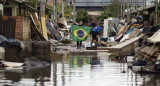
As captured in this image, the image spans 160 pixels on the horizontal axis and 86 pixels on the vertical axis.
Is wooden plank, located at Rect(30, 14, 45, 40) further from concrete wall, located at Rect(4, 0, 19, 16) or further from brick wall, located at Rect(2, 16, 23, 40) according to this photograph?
concrete wall, located at Rect(4, 0, 19, 16)

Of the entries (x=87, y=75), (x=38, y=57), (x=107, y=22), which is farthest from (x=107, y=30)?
(x=87, y=75)

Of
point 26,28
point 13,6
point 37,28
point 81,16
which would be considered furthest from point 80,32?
point 81,16

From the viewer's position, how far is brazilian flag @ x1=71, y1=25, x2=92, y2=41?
31141 millimetres

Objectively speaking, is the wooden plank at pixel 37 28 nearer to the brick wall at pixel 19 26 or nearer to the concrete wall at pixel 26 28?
the concrete wall at pixel 26 28

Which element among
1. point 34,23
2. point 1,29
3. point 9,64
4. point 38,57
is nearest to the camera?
point 9,64

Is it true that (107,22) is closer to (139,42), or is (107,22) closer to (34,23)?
(34,23)

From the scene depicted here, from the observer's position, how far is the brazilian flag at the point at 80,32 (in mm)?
31141

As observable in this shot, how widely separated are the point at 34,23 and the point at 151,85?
65.4 ft

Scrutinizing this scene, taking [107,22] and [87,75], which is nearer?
[87,75]

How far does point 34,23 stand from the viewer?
1243 inches

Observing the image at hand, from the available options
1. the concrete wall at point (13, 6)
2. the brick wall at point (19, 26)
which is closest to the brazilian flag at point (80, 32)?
the brick wall at point (19, 26)

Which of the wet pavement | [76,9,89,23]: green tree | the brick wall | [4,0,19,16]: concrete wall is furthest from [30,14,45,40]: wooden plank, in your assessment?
[76,9,89,23]: green tree

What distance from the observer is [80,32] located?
31391 mm

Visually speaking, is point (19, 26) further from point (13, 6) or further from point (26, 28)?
point (13, 6)
